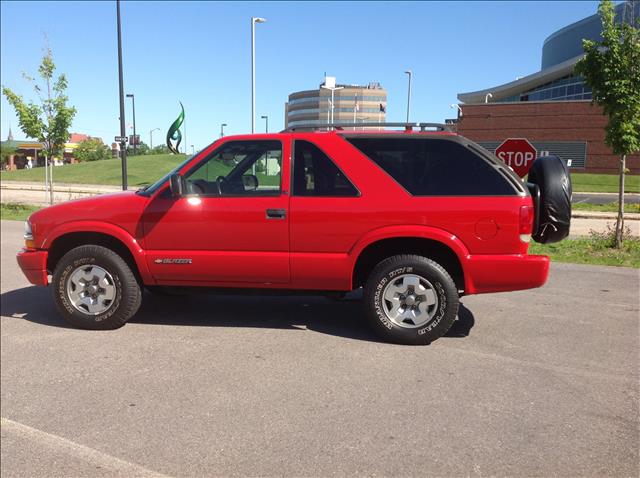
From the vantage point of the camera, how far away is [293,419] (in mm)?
3350

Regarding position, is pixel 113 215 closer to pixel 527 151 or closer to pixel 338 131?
pixel 338 131

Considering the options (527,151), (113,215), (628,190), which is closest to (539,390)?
(113,215)

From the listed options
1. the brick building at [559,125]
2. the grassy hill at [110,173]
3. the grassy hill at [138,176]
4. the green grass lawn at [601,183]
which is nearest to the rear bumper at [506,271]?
the green grass lawn at [601,183]

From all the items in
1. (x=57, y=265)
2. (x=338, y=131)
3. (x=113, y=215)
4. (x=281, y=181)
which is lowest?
(x=57, y=265)

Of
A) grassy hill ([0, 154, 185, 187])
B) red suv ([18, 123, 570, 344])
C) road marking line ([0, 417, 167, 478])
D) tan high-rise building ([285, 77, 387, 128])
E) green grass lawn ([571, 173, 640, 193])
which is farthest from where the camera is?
tan high-rise building ([285, 77, 387, 128])

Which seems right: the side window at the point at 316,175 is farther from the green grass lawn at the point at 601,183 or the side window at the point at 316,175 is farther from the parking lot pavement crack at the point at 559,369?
the green grass lawn at the point at 601,183

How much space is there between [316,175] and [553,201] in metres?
2.13

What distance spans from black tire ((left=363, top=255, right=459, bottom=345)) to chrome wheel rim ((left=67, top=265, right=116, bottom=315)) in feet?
8.03

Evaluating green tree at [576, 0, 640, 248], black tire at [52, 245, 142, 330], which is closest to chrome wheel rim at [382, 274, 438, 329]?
black tire at [52, 245, 142, 330]

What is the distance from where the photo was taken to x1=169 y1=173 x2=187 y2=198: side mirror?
4.64 metres

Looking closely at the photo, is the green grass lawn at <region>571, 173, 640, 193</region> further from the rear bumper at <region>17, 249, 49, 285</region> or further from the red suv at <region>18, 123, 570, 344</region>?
the rear bumper at <region>17, 249, 49, 285</region>

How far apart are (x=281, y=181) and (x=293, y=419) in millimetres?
2229

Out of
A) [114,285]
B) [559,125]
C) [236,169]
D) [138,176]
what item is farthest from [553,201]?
[559,125]

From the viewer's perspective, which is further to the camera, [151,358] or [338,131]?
[338,131]
